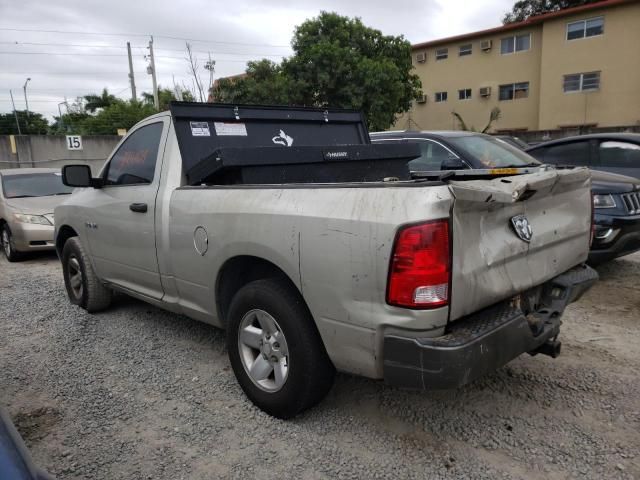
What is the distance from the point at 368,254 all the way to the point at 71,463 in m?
1.90

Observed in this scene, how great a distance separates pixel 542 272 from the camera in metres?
2.77

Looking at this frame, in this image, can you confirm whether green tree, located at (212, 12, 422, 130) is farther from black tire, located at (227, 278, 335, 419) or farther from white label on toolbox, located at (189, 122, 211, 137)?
black tire, located at (227, 278, 335, 419)

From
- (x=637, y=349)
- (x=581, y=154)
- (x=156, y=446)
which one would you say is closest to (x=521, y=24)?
(x=581, y=154)

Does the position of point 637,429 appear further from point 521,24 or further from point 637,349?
point 521,24

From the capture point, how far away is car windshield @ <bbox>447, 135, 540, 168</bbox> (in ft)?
20.4

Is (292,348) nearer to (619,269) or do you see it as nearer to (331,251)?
(331,251)

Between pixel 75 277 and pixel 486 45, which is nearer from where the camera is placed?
pixel 75 277

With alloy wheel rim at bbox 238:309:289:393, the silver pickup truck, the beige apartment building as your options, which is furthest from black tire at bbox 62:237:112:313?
the beige apartment building

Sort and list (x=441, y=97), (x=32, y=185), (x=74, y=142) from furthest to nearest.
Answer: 1. (x=441, y=97)
2. (x=74, y=142)
3. (x=32, y=185)

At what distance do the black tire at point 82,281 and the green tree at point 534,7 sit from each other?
37.4m

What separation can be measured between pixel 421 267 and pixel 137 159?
2.82 m

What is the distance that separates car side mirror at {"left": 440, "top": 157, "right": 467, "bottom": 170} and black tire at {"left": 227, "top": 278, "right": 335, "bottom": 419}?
3455 millimetres

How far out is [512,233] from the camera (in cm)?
251

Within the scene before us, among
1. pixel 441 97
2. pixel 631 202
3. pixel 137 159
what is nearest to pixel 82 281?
pixel 137 159
